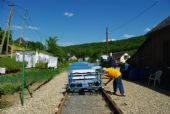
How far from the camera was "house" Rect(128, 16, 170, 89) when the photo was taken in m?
20.7

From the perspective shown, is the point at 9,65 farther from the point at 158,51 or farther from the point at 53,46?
the point at 53,46

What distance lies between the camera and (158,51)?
2439 cm

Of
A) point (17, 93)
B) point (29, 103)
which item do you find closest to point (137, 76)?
point (17, 93)

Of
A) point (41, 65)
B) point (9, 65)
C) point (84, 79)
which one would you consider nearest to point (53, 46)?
point (41, 65)

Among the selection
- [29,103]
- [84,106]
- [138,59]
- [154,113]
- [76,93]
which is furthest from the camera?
[138,59]

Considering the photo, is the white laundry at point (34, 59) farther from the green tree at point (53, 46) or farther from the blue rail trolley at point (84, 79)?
the green tree at point (53, 46)

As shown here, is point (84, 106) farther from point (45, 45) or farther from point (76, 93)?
point (45, 45)

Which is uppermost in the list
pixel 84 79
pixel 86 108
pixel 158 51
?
pixel 158 51

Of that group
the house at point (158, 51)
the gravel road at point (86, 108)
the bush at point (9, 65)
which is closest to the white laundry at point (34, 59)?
the bush at point (9, 65)

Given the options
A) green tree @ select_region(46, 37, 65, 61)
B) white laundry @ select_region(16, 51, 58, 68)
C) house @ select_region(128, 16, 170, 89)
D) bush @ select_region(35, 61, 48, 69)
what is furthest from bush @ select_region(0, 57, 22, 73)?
green tree @ select_region(46, 37, 65, 61)

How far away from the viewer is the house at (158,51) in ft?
67.8

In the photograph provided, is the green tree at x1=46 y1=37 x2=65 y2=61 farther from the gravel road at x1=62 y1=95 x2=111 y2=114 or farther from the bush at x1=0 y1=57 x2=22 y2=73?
the gravel road at x1=62 y1=95 x2=111 y2=114

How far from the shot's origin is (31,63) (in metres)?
45.5

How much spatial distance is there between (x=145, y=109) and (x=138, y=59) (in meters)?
19.2
